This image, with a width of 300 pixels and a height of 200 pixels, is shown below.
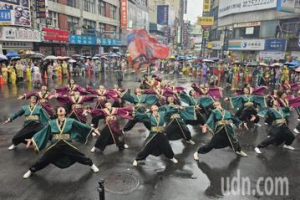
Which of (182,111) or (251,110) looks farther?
(251,110)

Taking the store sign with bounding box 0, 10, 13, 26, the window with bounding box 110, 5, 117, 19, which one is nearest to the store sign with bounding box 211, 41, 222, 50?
the window with bounding box 110, 5, 117, 19

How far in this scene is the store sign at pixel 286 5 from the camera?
96.3ft

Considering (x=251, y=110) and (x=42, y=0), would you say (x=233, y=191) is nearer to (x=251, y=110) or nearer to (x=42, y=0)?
(x=251, y=110)

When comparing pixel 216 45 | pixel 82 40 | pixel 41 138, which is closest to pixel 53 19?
pixel 82 40

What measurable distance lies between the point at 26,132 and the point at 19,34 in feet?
60.6

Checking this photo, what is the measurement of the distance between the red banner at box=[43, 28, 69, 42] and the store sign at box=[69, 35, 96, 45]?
1338 millimetres

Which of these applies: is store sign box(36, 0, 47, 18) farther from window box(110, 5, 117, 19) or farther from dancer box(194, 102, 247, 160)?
dancer box(194, 102, 247, 160)

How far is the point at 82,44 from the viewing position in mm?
34562

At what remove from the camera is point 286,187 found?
6.15m

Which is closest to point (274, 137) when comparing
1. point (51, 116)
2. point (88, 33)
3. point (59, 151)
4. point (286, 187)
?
point (286, 187)

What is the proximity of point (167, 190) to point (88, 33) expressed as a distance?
113 feet

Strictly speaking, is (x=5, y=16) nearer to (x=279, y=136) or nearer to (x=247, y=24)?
(x=279, y=136)

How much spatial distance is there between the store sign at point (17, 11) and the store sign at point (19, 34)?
1.86 feet

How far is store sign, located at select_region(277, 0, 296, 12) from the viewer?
2936 centimetres
